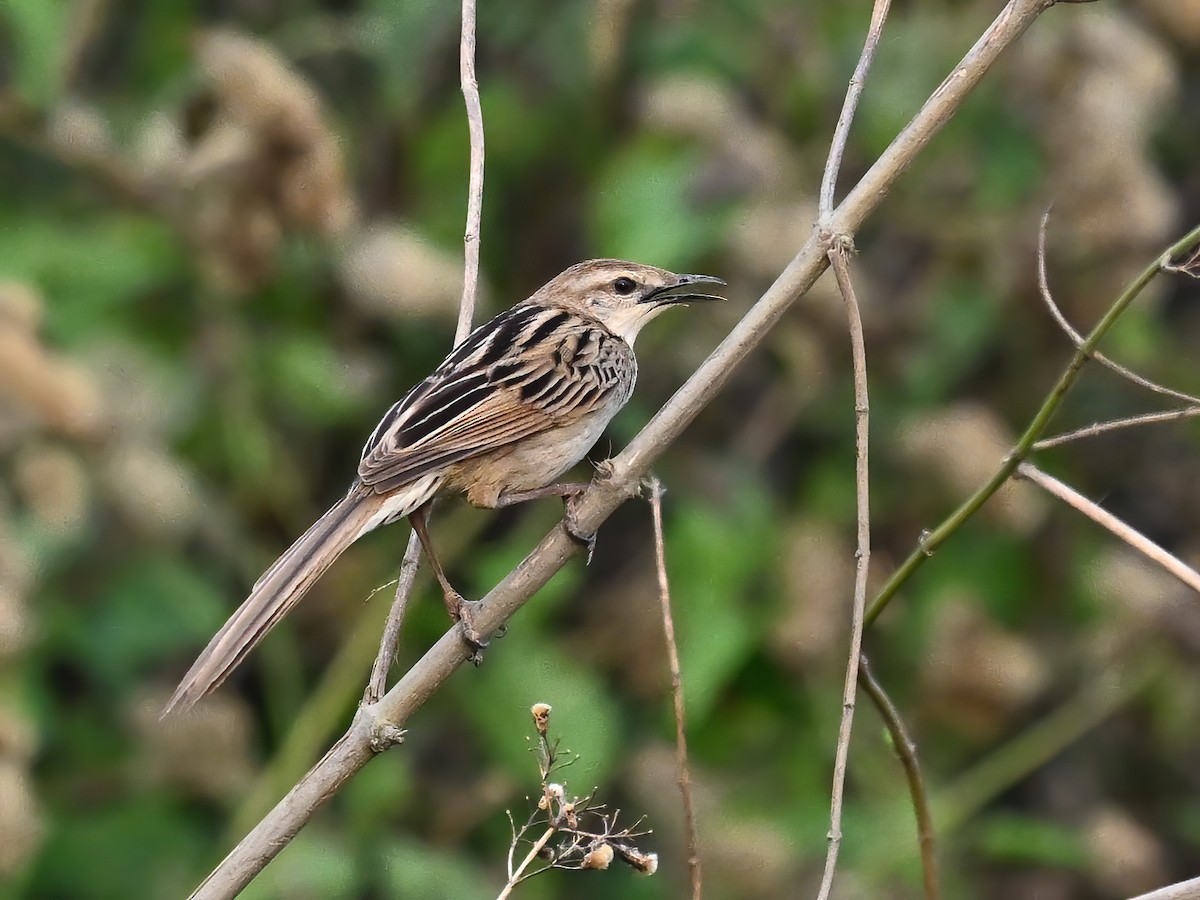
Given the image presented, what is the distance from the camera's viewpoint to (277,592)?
352 centimetres

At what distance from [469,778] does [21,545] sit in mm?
2069

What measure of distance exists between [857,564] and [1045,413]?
470mm

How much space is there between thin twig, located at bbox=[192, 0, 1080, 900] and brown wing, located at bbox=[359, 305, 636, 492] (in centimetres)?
98

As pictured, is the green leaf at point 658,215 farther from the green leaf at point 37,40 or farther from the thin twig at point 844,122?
the thin twig at point 844,122

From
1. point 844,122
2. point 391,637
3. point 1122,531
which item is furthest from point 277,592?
point 1122,531

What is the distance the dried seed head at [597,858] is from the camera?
2.88 metres

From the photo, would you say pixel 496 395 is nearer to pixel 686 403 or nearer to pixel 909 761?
pixel 686 403

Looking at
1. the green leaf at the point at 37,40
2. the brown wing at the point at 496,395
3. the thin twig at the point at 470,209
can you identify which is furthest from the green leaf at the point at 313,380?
the thin twig at the point at 470,209

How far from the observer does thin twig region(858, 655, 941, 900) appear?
3.24m

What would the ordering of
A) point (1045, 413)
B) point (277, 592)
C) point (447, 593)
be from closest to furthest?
point (1045, 413) → point (277, 592) → point (447, 593)

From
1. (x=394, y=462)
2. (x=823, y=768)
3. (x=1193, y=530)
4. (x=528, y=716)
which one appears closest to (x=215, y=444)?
(x=528, y=716)

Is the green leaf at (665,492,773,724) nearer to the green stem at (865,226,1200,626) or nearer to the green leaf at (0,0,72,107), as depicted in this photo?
the green stem at (865,226,1200,626)

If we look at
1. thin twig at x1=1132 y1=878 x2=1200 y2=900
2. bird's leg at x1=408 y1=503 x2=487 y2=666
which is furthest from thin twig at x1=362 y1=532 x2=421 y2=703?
thin twig at x1=1132 y1=878 x2=1200 y2=900

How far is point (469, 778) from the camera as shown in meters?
6.27
